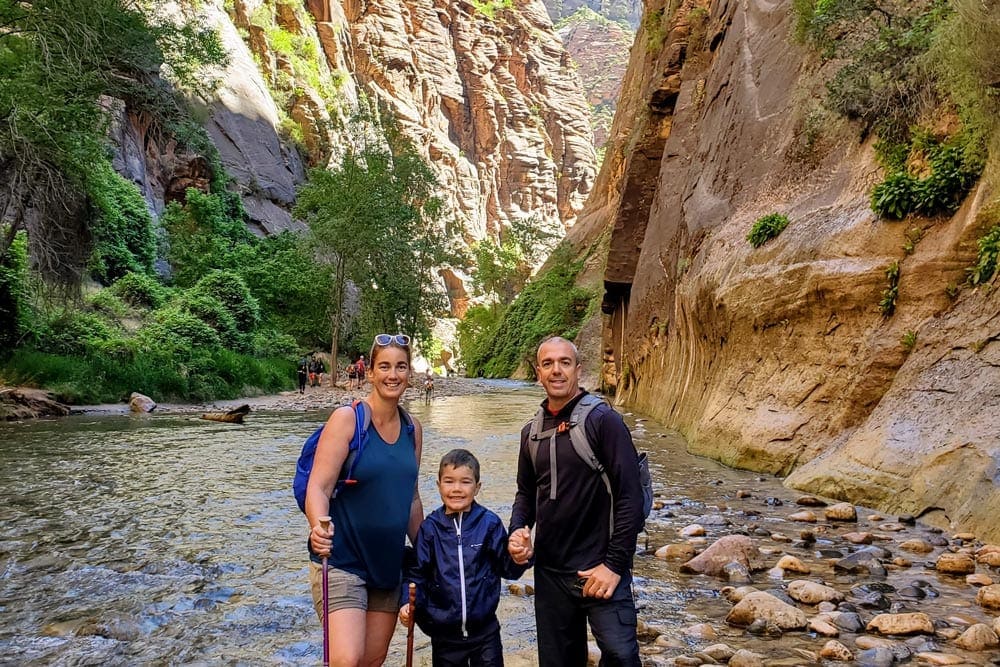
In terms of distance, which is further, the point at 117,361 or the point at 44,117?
the point at 117,361

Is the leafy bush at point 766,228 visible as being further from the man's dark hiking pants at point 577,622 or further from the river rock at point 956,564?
the man's dark hiking pants at point 577,622

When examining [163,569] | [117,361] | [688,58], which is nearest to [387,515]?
[163,569]

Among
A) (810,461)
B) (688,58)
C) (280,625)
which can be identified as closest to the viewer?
(280,625)

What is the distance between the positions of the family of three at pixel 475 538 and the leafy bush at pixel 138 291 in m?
27.3

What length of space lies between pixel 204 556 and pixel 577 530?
14.9ft

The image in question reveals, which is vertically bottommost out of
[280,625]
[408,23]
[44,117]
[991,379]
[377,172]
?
[280,625]

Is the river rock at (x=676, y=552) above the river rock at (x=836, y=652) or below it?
below

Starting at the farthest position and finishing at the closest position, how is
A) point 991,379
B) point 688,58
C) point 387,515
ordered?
1. point 688,58
2. point 991,379
3. point 387,515

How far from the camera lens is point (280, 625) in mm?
4730

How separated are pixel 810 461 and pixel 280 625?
687 cm

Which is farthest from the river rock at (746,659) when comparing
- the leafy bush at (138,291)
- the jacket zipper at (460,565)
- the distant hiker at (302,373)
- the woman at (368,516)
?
→ the leafy bush at (138,291)

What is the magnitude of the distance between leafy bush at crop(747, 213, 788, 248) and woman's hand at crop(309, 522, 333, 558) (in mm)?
10401

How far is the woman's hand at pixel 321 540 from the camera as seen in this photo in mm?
2834

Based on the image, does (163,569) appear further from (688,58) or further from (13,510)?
(688,58)
